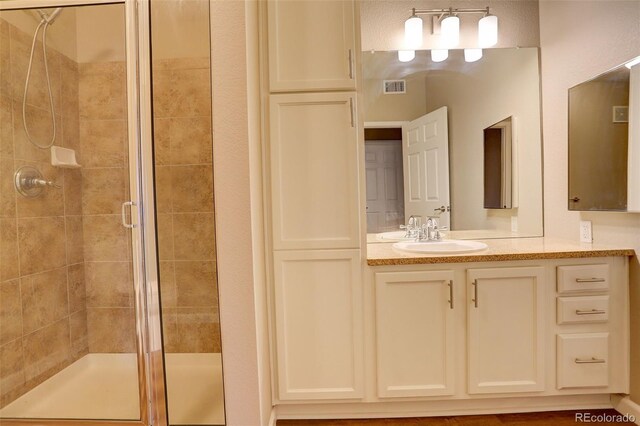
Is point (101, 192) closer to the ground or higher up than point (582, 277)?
higher up

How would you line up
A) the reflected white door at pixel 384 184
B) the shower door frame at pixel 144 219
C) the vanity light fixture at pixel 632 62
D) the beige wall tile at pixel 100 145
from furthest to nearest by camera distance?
the reflected white door at pixel 384 184 < the beige wall tile at pixel 100 145 < the vanity light fixture at pixel 632 62 < the shower door frame at pixel 144 219

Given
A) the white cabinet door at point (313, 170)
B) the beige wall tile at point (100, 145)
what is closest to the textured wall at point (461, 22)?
the white cabinet door at point (313, 170)

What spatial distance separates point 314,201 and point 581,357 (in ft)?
5.02

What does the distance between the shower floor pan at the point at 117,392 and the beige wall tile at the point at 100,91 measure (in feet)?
4.13

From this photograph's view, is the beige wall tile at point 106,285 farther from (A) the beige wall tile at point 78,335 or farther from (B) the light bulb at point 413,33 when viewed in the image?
(B) the light bulb at point 413,33

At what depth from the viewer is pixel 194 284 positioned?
1499mm

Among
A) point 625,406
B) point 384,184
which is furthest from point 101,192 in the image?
point 625,406

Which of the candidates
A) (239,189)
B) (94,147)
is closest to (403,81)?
(239,189)

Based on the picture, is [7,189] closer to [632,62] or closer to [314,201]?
[314,201]

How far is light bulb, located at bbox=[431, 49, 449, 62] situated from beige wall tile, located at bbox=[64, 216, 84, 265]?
2328 mm

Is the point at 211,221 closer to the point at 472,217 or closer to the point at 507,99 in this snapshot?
the point at 472,217

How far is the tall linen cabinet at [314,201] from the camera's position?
5.36 ft

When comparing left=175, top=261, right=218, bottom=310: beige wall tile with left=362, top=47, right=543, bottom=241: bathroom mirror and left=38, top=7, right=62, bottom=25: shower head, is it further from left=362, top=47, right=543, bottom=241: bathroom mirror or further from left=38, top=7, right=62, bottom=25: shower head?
left=38, top=7, right=62, bottom=25: shower head

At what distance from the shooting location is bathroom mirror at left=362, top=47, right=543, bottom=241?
209 centimetres
